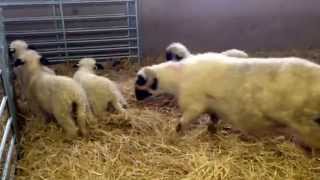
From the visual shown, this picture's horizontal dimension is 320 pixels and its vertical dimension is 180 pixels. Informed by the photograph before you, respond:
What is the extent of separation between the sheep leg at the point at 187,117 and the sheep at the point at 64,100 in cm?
81

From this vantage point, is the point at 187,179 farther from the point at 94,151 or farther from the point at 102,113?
the point at 102,113

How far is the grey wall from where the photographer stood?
621 centimetres

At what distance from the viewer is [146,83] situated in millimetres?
4004

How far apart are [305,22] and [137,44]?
7.83 feet

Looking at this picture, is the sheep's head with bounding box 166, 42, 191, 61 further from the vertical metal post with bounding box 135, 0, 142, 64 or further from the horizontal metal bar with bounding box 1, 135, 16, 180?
the horizontal metal bar with bounding box 1, 135, 16, 180

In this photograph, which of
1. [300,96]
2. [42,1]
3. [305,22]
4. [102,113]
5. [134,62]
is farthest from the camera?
[305,22]

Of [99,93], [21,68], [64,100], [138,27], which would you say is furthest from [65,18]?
[64,100]

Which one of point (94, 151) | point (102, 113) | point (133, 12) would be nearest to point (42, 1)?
point (133, 12)

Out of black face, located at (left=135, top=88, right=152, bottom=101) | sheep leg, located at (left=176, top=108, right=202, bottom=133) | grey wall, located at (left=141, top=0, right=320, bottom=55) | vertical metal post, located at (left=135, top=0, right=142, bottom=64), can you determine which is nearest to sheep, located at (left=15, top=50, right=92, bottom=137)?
black face, located at (left=135, top=88, right=152, bottom=101)

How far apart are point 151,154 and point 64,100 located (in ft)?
2.77

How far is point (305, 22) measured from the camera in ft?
21.2

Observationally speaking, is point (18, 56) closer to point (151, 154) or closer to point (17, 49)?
point (17, 49)

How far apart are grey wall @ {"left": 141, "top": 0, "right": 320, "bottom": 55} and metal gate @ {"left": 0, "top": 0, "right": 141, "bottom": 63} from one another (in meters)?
0.33

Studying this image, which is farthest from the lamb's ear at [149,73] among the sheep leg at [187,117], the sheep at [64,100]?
the sheep at [64,100]
